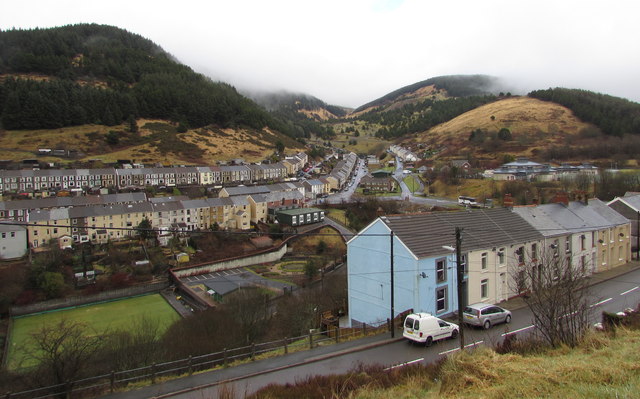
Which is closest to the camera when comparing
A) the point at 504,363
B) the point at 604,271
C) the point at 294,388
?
the point at 504,363

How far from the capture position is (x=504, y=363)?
24.3ft

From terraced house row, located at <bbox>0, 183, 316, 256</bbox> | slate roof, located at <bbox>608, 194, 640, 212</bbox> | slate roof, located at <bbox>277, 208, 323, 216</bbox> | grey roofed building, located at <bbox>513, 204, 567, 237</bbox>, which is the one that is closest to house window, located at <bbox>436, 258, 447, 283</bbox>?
grey roofed building, located at <bbox>513, 204, 567, 237</bbox>

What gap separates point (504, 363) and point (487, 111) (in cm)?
14055

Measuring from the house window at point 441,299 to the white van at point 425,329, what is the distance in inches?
108

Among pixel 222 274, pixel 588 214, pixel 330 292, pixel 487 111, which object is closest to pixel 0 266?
pixel 222 274

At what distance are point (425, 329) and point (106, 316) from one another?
33.0 meters

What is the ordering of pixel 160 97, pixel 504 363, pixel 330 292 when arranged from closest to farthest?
1. pixel 504 363
2. pixel 330 292
3. pixel 160 97

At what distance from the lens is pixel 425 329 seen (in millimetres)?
12750

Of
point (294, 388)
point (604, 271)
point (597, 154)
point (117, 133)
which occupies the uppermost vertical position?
point (117, 133)

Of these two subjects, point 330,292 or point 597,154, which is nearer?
point 330,292

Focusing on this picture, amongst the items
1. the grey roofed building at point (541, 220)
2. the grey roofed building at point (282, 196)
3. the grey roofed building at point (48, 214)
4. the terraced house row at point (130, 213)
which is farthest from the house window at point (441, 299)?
the grey roofed building at point (282, 196)

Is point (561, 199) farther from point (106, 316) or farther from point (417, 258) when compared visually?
point (106, 316)

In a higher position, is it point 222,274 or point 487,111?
point 487,111

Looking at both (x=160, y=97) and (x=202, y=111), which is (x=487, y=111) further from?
(x=160, y=97)
